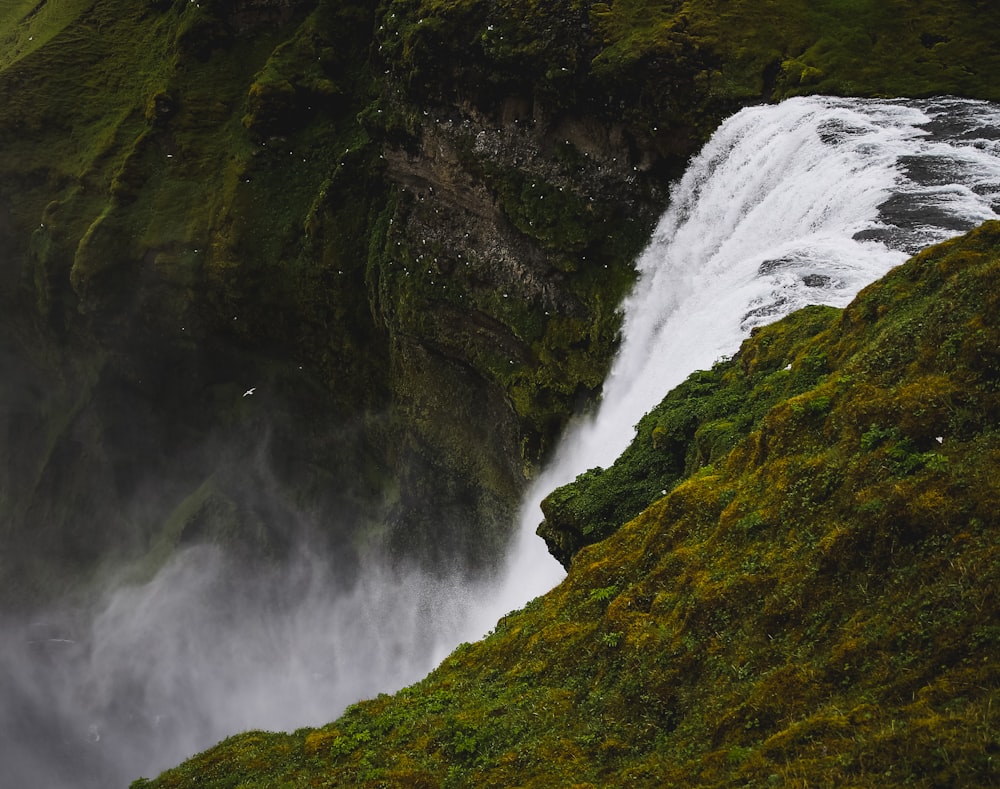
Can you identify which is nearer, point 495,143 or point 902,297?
point 902,297

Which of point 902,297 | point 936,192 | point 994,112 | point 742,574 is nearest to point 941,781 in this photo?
point 742,574

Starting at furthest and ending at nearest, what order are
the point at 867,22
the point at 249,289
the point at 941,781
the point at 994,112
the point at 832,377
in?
the point at 249,289 → the point at 867,22 → the point at 994,112 → the point at 832,377 → the point at 941,781

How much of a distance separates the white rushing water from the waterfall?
0.09 metres

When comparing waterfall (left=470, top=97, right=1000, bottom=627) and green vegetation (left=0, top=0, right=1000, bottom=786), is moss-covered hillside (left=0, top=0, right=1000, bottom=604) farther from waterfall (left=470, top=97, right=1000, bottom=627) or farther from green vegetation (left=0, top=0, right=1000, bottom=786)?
waterfall (left=470, top=97, right=1000, bottom=627)

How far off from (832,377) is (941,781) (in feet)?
26.5

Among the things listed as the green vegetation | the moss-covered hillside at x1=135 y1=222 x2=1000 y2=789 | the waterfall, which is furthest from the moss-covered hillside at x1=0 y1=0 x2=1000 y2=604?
the moss-covered hillside at x1=135 y1=222 x2=1000 y2=789

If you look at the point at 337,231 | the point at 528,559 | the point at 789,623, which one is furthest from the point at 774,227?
the point at 337,231

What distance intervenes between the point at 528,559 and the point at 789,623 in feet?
98.8

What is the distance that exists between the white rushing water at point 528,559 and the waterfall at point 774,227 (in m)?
0.09

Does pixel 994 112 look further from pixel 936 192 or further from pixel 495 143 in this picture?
pixel 495 143

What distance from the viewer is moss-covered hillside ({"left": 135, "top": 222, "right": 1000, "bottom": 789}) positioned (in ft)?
29.1

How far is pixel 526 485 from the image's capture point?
152 ft

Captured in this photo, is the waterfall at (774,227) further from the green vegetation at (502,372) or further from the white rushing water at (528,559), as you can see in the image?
the green vegetation at (502,372)

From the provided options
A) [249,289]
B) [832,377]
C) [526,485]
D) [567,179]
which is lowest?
[526,485]
